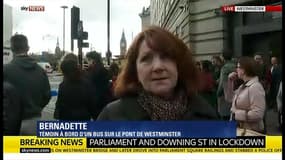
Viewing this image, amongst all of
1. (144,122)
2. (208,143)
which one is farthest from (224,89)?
(144,122)

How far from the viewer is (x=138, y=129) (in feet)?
7.29

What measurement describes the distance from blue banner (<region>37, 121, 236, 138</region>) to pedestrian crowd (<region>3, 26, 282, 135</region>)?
0.14 feet

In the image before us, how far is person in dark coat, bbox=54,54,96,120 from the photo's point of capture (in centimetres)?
220

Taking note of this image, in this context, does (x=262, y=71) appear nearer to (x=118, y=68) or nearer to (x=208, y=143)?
(x=208, y=143)

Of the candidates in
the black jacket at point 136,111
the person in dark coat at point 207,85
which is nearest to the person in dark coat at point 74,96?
the black jacket at point 136,111

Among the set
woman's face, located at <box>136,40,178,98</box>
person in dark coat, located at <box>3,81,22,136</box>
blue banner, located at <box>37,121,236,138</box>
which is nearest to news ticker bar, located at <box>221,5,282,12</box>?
woman's face, located at <box>136,40,178,98</box>

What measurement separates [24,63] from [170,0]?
0.95 metres

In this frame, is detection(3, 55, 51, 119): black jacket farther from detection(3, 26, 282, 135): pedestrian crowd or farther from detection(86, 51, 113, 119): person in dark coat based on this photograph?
detection(86, 51, 113, 119): person in dark coat

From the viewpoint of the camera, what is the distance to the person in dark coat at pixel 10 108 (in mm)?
2203

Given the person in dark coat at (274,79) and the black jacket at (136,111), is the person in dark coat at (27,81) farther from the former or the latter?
the person in dark coat at (274,79)

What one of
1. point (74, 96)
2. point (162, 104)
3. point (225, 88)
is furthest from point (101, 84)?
point (225, 88)

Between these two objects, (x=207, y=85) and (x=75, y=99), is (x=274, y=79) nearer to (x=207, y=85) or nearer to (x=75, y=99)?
(x=207, y=85)

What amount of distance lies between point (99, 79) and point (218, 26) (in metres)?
0.76

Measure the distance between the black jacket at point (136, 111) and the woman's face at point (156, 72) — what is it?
0.38ft
